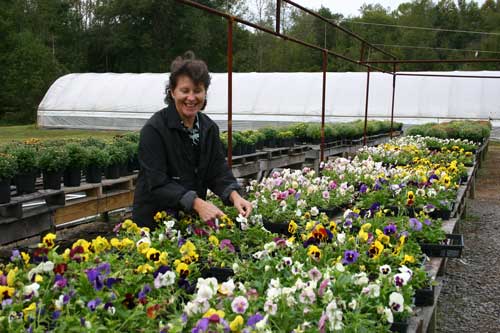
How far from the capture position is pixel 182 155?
92.7 inches

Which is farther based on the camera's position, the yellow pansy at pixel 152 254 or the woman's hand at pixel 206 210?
the woman's hand at pixel 206 210

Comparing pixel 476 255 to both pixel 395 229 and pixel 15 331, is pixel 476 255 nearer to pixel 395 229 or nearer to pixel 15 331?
pixel 395 229

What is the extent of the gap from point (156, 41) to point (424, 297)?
30735 mm

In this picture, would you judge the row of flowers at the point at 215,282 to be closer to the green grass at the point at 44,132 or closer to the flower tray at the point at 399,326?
the flower tray at the point at 399,326

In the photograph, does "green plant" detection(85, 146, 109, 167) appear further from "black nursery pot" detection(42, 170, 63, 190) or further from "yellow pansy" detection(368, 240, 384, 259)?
"yellow pansy" detection(368, 240, 384, 259)

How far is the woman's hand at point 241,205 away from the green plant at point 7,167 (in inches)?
89.1

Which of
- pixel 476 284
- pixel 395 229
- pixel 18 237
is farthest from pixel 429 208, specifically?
pixel 18 237

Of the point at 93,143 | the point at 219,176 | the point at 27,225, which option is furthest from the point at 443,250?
the point at 93,143

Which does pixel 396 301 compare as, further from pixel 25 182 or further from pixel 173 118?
pixel 25 182

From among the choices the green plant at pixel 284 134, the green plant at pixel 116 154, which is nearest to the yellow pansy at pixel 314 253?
the green plant at pixel 116 154

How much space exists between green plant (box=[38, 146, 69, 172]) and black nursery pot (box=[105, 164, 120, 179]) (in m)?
0.61

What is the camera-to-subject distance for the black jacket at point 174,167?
2248mm

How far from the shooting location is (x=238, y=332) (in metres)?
1.34

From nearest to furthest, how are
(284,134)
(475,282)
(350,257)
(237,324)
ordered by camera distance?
1. (237,324)
2. (350,257)
3. (475,282)
4. (284,134)
